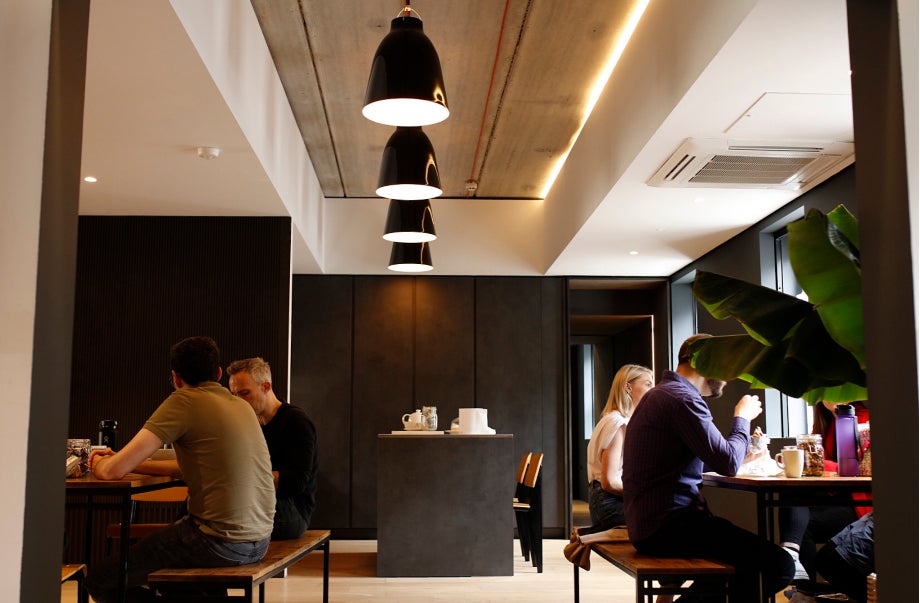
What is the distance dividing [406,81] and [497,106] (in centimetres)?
289

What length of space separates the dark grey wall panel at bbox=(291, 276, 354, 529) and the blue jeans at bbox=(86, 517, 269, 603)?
4.92m

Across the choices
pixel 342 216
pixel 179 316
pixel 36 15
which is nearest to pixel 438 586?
pixel 179 316

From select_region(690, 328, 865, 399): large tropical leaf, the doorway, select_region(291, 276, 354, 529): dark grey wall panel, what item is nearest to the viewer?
select_region(690, 328, 865, 399): large tropical leaf

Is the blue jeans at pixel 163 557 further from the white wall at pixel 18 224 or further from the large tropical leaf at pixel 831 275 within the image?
the large tropical leaf at pixel 831 275

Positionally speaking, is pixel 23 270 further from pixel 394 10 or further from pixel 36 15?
pixel 394 10

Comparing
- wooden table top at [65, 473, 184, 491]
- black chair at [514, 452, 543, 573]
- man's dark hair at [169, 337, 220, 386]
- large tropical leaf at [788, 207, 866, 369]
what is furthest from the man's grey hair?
large tropical leaf at [788, 207, 866, 369]

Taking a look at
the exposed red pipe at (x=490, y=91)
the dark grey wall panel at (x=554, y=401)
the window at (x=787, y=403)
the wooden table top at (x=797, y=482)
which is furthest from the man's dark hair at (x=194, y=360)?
the dark grey wall panel at (x=554, y=401)

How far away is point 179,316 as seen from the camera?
5.93 meters

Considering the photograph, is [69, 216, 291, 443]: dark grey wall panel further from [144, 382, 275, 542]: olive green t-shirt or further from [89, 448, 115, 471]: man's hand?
[144, 382, 275, 542]: olive green t-shirt

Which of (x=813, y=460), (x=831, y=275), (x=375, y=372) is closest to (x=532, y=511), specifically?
(x=375, y=372)

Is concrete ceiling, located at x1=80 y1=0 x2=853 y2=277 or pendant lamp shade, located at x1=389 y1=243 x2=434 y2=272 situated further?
pendant lamp shade, located at x1=389 y1=243 x2=434 y2=272

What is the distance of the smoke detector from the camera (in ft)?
15.0

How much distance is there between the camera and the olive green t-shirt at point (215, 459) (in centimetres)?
315

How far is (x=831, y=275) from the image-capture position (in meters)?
2.24
